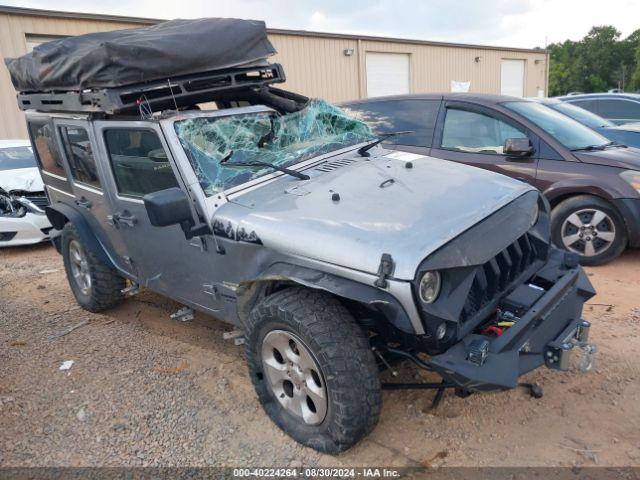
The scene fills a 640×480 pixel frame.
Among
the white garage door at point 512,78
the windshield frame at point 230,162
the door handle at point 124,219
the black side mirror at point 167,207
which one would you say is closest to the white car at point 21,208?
the door handle at point 124,219

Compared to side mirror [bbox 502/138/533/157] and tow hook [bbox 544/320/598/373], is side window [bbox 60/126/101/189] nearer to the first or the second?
tow hook [bbox 544/320/598/373]

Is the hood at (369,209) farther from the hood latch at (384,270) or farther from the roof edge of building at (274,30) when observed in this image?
the roof edge of building at (274,30)

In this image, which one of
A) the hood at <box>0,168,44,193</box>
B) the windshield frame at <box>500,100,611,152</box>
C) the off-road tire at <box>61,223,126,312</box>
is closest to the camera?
the off-road tire at <box>61,223,126,312</box>

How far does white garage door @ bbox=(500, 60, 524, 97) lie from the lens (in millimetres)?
25906

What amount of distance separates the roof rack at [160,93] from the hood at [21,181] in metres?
4.08

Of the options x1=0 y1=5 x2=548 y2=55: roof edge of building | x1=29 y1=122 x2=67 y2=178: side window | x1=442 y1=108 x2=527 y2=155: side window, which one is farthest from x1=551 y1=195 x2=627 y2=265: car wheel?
x1=0 y1=5 x2=548 y2=55: roof edge of building

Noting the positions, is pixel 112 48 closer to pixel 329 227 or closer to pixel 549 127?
pixel 329 227

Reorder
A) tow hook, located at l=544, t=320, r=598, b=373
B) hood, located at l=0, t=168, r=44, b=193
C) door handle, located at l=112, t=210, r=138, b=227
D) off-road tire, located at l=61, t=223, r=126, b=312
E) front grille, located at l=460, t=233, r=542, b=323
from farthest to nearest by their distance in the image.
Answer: hood, located at l=0, t=168, r=44, b=193, off-road tire, located at l=61, t=223, r=126, b=312, door handle, located at l=112, t=210, r=138, b=227, front grille, located at l=460, t=233, r=542, b=323, tow hook, located at l=544, t=320, r=598, b=373

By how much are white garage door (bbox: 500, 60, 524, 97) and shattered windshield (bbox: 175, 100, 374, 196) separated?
24.7m

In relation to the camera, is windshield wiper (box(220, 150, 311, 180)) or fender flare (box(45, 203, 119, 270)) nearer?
windshield wiper (box(220, 150, 311, 180))

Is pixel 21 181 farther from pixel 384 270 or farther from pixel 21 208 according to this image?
pixel 384 270

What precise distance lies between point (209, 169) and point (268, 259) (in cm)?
81

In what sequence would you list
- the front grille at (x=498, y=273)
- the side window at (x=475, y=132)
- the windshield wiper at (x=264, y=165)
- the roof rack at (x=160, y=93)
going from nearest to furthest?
the front grille at (x=498, y=273)
the windshield wiper at (x=264, y=165)
the roof rack at (x=160, y=93)
the side window at (x=475, y=132)

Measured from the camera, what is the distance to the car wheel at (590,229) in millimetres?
4910
